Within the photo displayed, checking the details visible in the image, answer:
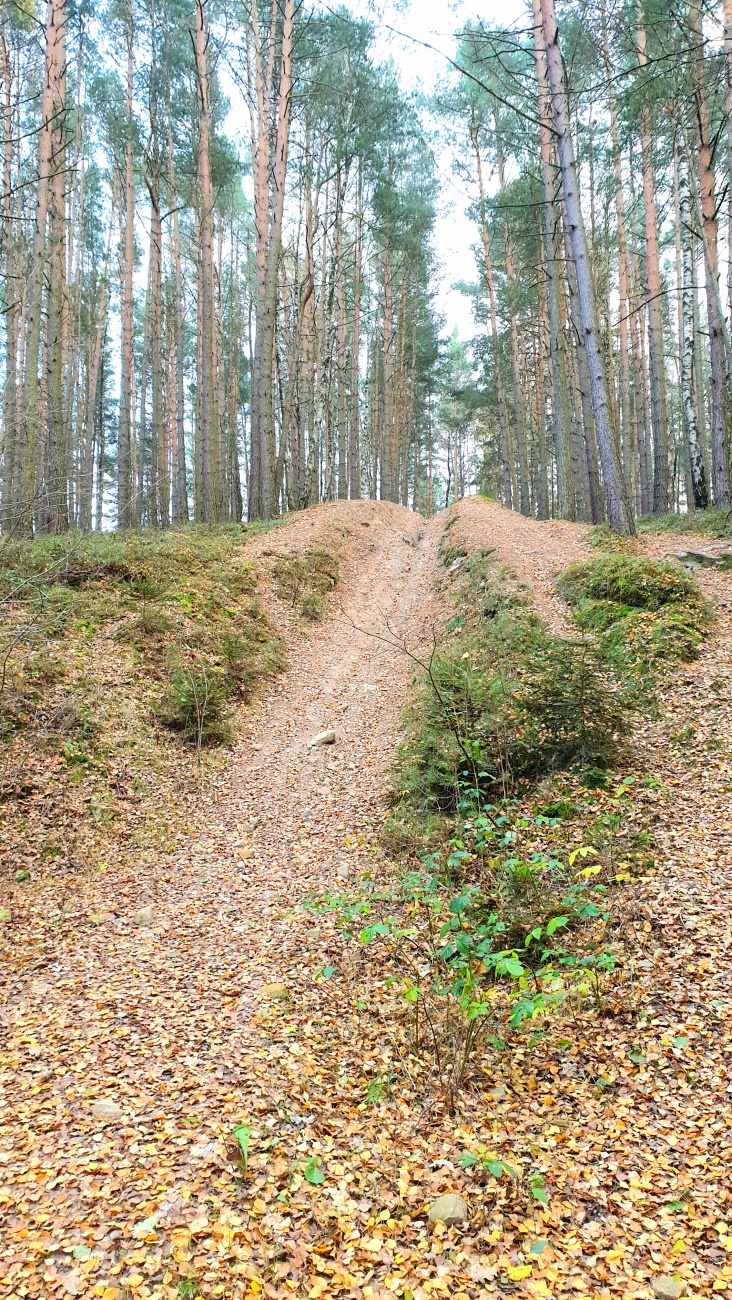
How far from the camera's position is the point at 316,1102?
3.03 m

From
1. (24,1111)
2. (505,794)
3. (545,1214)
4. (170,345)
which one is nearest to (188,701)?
(505,794)

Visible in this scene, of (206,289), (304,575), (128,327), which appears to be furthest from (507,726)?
(128,327)

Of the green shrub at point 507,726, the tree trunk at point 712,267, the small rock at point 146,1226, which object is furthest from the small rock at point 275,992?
the tree trunk at point 712,267

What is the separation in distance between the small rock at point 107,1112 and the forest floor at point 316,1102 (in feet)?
0.04

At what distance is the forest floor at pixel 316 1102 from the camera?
7.51 feet

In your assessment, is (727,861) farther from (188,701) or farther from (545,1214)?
(188,701)

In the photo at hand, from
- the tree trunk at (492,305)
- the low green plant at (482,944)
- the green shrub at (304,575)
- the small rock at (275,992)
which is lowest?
the small rock at (275,992)

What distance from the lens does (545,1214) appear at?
241cm

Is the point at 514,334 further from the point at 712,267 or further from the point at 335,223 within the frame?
the point at 712,267

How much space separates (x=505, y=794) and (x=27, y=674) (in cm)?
475

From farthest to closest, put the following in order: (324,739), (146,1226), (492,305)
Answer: (492,305) < (324,739) < (146,1226)

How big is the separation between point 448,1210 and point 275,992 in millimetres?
1575

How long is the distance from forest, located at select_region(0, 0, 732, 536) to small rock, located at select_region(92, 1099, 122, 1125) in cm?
693

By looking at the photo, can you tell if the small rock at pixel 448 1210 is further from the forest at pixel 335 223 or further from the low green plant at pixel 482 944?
the forest at pixel 335 223
